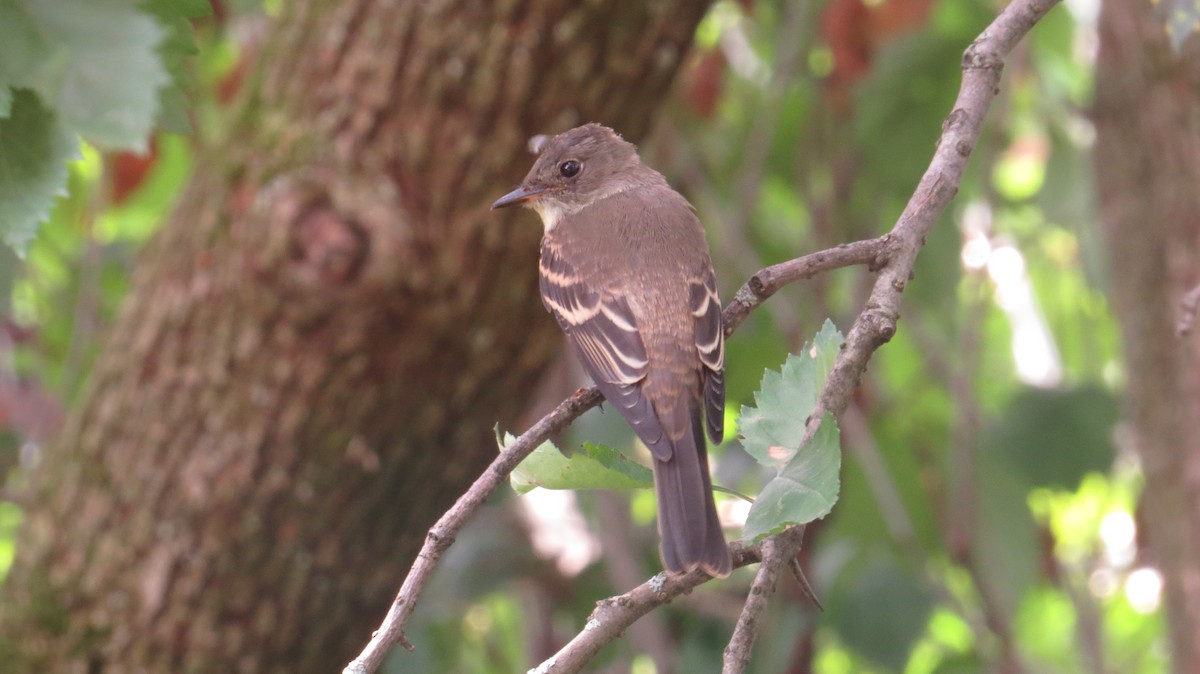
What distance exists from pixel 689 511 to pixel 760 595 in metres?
0.58

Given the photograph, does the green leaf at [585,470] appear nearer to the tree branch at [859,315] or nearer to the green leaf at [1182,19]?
the tree branch at [859,315]

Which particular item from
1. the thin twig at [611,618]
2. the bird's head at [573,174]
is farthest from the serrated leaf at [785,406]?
the bird's head at [573,174]

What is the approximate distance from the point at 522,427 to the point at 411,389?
0.85 meters

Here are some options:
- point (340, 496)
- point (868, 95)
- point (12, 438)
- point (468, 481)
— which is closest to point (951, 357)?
point (868, 95)

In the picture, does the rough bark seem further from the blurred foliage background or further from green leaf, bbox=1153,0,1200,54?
green leaf, bbox=1153,0,1200,54

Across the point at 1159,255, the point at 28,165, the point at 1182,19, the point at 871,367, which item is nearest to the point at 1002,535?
the point at 871,367

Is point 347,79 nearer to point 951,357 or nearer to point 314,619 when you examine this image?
point 314,619

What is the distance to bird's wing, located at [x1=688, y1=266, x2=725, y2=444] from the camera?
7.82 ft

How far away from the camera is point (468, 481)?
376 cm

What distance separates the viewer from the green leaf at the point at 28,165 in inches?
65.6

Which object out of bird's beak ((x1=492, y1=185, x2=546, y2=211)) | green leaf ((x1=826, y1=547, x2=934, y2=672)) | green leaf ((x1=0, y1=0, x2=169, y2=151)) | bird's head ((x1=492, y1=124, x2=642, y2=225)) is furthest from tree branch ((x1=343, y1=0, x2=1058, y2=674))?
green leaf ((x1=826, y1=547, x2=934, y2=672))

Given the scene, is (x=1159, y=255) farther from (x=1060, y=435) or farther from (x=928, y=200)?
(x=928, y=200)

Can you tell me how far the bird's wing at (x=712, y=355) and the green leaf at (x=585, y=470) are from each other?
81 centimetres

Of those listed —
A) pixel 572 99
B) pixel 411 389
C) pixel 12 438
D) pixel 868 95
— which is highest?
pixel 868 95
